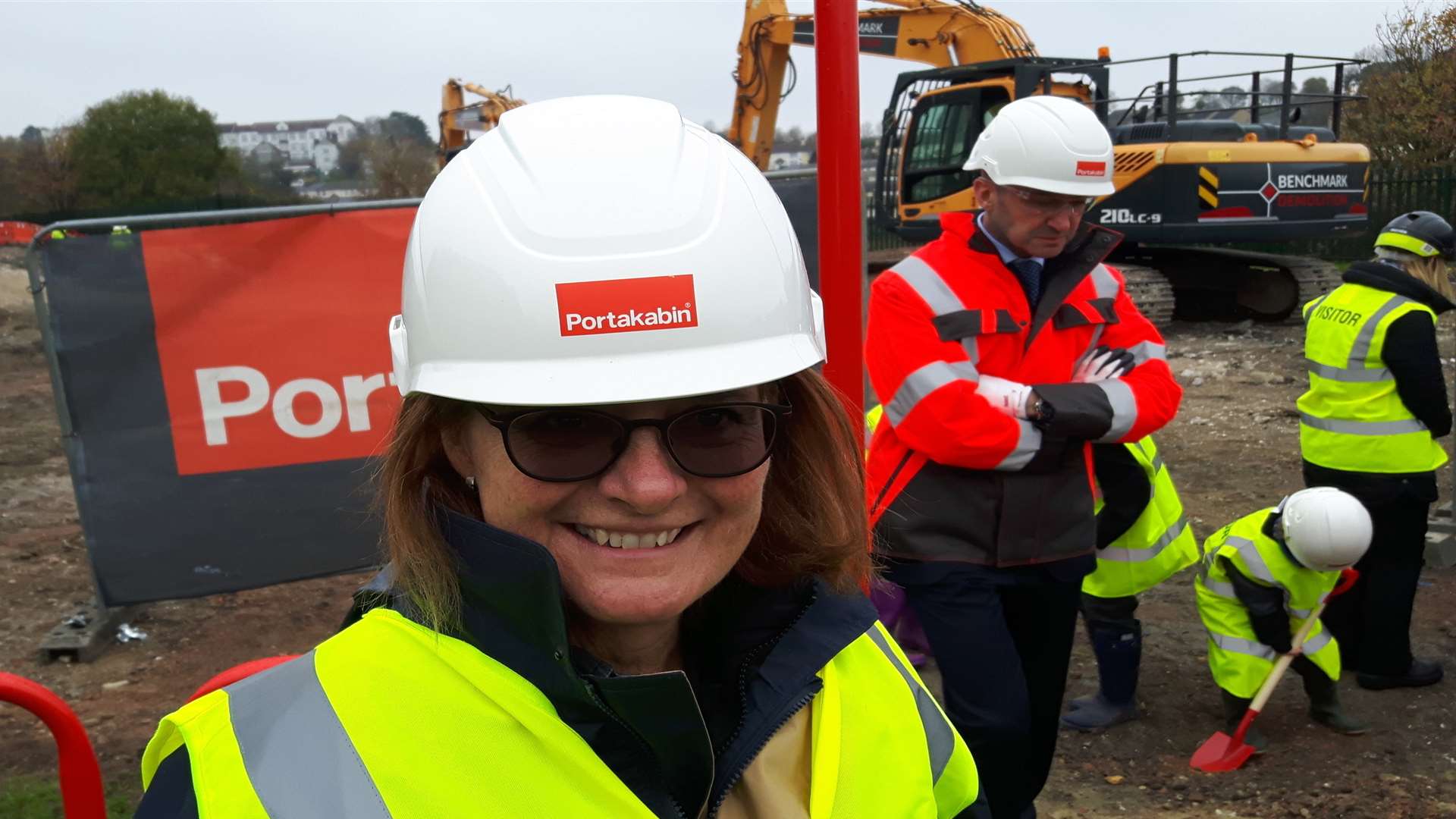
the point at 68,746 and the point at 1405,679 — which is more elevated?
the point at 68,746

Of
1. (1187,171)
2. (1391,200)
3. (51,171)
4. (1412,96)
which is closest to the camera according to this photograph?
(1412,96)

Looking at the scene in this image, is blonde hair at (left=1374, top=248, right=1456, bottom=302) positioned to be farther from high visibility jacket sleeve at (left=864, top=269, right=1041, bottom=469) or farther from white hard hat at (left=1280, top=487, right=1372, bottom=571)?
high visibility jacket sleeve at (left=864, top=269, right=1041, bottom=469)

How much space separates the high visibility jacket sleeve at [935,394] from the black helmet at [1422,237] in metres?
3.01

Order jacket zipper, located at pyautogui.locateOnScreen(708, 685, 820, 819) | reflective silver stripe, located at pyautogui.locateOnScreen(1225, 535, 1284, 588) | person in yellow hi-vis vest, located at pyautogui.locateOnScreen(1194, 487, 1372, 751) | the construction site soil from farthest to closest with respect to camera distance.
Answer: reflective silver stripe, located at pyautogui.locateOnScreen(1225, 535, 1284, 588) < person in yellow hi-vis vest, located at pyautogui.locateOnScreen(1194, 487, 1372, 751) < the construction site soil < jacket zipper, located at pyautogui.locateOnScreen(708, 685, 820, 819)

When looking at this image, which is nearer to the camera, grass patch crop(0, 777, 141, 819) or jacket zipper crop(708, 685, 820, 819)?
jacket zipper crop(708, 685, 820, 819)

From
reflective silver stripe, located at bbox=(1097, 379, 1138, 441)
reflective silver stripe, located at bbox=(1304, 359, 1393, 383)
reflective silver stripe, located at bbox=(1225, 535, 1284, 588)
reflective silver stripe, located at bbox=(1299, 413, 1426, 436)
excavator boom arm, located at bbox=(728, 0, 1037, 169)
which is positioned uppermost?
excavator boom arm, located at bbox=(728, 0, 1037, 169)

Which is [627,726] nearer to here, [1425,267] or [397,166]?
[1425,267]

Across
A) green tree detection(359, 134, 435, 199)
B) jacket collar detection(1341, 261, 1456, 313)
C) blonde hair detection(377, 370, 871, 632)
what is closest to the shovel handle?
jacket collar detection(1341, 261, 1456, 313)

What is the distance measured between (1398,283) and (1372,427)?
24.5 inches

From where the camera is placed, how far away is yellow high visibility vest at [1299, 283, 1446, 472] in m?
5.33

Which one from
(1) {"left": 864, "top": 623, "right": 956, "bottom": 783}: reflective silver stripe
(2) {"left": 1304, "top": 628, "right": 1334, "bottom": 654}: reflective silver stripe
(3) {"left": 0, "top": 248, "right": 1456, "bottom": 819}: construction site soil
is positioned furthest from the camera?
(2) {"left": 1304, "top": 628, "right": 1334, "bottom": 654}: reflective silver stripe

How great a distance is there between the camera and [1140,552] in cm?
495

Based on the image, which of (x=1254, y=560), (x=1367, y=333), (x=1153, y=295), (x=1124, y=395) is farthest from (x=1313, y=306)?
(x=1153, y=295)

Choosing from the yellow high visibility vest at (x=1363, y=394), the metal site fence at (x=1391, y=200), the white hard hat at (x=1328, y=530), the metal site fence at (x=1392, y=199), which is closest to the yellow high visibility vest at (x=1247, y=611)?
the white hard hat at (x=1328, y=530)
